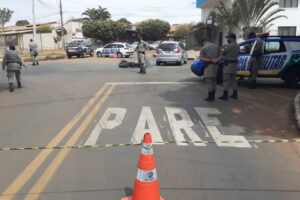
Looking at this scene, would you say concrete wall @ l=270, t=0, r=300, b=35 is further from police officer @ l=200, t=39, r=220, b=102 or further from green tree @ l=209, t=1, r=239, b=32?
police officer @ l=200, t=39, r=220, b=102

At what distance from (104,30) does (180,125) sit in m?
69.0

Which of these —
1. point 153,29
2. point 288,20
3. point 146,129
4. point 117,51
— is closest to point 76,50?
point 117,51

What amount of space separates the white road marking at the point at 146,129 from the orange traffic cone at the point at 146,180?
115 inches

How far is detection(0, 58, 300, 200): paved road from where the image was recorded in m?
5.53

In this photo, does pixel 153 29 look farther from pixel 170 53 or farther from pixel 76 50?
pixel 170 53

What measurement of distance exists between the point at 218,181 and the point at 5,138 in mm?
4333

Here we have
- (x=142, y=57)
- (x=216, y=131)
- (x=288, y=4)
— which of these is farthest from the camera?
(x=288, y=4)

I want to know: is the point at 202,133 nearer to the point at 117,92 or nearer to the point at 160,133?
the point at 160,133

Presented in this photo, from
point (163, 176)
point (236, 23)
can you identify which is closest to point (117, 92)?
point (163, 176)

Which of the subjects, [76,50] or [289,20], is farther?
[76,50]

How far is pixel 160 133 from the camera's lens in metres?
8.52

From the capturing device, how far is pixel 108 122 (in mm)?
9586

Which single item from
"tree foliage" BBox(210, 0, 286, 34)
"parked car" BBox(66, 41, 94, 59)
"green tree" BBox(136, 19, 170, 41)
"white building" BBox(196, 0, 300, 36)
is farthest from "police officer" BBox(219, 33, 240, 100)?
"green tree" BBox(136, 19, 170, 41)

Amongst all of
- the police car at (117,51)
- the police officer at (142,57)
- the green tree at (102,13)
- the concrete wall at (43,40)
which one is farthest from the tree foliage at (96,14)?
the police officer at (142,57)
